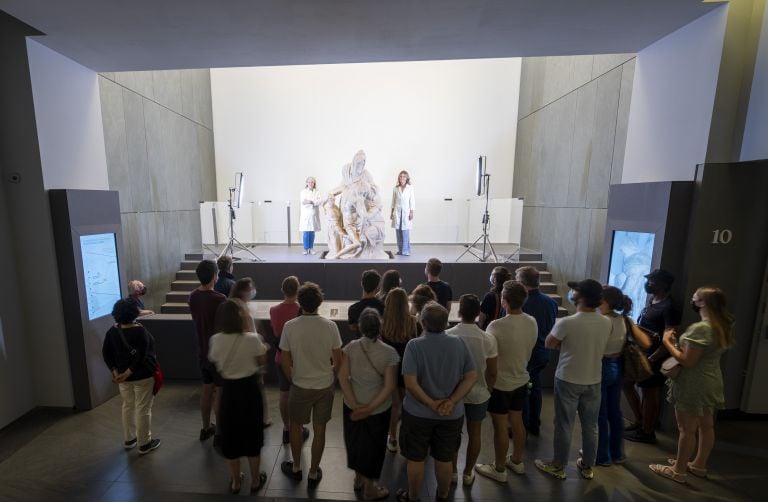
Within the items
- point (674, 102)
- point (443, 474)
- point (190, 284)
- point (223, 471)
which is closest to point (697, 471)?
point (443, 474)

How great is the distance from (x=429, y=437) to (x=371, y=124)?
27.0 ft

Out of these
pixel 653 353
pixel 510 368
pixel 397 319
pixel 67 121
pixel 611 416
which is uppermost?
pixel 67 121

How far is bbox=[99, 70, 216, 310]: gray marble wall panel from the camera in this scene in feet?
17.1

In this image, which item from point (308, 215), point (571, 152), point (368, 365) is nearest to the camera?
point (368, 365)

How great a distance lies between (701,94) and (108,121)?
22.3 ft

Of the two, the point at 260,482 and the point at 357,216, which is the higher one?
the point at 357,216

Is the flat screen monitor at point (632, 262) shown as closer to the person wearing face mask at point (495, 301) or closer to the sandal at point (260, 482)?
the person wearing face mask at point (495, 301)

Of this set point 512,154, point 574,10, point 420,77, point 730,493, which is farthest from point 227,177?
point 730,493

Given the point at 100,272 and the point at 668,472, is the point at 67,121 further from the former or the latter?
the point at 668,472

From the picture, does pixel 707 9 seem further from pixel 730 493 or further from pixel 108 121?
pixel 108 121

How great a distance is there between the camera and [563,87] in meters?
6.43

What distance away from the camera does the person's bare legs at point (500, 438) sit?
271 centimetres

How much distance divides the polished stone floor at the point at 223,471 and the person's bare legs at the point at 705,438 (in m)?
0.16

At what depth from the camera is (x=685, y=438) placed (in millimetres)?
2789
